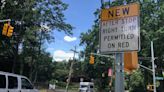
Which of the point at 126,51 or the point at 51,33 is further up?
the point at 51,33

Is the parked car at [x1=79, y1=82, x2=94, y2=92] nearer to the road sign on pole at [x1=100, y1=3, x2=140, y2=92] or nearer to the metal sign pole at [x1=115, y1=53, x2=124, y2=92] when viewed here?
the road sign on pole at [x1=100, y1=3, x2=140, y2=92]

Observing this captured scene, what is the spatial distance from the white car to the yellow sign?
11131 millimetres

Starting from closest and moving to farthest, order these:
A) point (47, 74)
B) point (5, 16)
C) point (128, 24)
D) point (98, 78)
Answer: point (128, 24) → point (5, 16) → point (98, 78) → point (47, 74)

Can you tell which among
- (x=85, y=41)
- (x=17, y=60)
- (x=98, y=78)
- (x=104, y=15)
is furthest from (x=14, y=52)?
(x=104, y=15)

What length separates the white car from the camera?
17.0m

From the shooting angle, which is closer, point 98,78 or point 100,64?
point 100,64

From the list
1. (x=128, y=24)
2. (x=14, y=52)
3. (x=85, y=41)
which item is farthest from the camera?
(x=85, y=41)

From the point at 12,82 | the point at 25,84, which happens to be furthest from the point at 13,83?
the point at 25,84

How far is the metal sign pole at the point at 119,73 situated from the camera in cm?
616

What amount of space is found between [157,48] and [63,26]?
16.0m

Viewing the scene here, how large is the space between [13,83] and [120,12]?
485 inches

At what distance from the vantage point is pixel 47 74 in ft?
390

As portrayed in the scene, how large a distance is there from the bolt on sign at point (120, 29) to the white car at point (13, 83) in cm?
1108

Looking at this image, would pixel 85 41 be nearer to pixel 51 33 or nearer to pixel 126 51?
pixel 51 33
